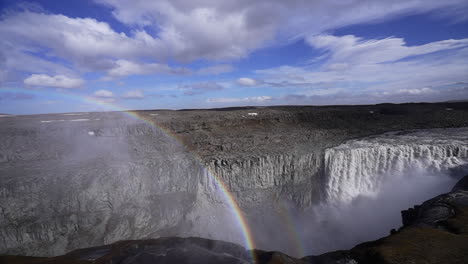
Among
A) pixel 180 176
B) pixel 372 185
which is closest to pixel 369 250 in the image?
pixel 180 176

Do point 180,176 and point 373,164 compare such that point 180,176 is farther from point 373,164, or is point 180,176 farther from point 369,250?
point 373,164

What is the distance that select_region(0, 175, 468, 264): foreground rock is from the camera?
4805mm

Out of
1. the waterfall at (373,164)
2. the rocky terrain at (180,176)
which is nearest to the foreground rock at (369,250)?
the rocky terrain at (180,176)

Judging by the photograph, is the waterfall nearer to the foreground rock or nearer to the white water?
the white water

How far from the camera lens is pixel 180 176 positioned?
12.4m

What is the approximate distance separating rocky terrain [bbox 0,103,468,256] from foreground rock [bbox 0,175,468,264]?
72 cm

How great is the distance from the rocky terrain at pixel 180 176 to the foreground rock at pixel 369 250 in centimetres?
72

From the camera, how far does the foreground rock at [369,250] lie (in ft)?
15.8

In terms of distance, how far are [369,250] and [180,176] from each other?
9.54 metres

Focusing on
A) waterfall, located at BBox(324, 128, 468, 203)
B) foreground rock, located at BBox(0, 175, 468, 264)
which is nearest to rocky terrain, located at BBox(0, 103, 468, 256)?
waterfall, located at BBox(324, 128, 468, 203)

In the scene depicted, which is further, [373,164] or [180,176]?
[373,164]

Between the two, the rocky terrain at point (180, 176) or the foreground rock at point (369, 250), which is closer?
the foreground rock at point (369, 250)

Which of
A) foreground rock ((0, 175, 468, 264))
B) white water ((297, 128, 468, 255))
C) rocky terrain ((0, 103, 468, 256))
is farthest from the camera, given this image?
white water ((297, 128, 468, 255))

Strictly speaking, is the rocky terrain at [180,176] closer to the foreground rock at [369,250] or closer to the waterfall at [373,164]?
the waterfall at [373,164]
